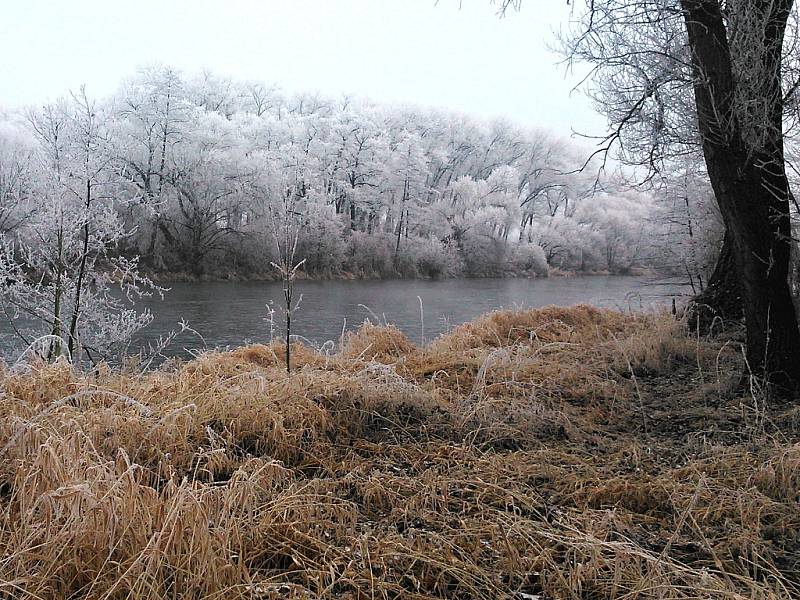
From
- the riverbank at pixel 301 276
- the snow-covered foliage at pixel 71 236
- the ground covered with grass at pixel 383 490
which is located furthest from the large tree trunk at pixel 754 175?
the riverbank at pixel 301 276

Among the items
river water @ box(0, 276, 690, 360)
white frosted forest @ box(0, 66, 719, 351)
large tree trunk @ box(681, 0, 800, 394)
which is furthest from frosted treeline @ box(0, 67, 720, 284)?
large tree trunk @ box(681, 0, 800, 394)

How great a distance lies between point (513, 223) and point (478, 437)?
112 feet

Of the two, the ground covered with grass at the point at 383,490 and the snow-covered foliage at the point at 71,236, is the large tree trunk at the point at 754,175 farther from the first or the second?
the snow-covered foliage at the point at 71,236

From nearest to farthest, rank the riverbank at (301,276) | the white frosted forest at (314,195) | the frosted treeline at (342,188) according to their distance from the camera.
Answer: the white frosted forest at (314,195)
the riverbank at (301,276)
the frosted treeline at (342,188)

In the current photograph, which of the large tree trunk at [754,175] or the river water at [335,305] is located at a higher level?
the large tree trunk at [754,175]

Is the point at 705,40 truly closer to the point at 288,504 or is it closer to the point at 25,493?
the point at 288,504

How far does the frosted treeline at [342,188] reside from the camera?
24.7 meters

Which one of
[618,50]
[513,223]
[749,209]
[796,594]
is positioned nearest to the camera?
[796,594]

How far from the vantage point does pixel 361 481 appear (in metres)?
2.62

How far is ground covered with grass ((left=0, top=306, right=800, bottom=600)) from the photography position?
1.90 m

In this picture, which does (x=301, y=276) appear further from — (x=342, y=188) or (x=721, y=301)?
(x=721, y=301)

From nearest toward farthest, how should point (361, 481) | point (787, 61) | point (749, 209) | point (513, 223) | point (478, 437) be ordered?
point (361, 481) → point (478, 437) → point (749, 209) → point (787, 61) → point (513, 223)

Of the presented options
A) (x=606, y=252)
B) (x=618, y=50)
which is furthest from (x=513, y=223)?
(x=618, y=50)

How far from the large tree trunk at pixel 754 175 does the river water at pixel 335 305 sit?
395 cm
